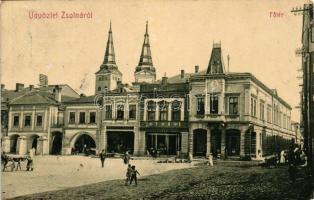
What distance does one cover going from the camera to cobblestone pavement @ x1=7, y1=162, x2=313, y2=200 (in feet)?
29.6

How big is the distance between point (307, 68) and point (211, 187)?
4105 millimetres

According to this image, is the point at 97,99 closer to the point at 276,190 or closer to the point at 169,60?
the point at 169,60

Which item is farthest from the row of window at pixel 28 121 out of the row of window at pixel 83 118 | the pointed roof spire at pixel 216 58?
the pointed roof spire at pixel 216 58

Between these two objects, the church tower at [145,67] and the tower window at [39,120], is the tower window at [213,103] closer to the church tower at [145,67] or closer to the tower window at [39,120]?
the church tower at [145,67]

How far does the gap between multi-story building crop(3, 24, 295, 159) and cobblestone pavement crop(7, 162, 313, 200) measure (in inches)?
28.2

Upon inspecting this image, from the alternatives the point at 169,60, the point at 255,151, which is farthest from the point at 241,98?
the point at 169,60

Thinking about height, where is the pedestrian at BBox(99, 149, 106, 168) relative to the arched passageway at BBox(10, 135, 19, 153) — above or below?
below

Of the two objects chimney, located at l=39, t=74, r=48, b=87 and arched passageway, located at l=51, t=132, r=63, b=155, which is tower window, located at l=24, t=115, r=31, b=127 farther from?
chimney, located at l=39, t=74, r=48, b=87

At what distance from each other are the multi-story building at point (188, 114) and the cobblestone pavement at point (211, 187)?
72 cm

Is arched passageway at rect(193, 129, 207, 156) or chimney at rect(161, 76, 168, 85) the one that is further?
arched passageway at rect(193, 129, 207, 156)

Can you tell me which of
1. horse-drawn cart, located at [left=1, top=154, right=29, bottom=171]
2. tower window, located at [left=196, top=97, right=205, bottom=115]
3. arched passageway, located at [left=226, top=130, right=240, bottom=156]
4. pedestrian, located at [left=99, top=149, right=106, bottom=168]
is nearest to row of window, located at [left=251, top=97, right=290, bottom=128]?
arched passageway, located at [left=226, top=130, right=240, bottom=156]

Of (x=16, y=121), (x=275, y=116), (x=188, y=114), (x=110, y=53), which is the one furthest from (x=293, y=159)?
(x=16, y=121)

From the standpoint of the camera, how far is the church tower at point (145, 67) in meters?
10.2

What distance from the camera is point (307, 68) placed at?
11016 mm
